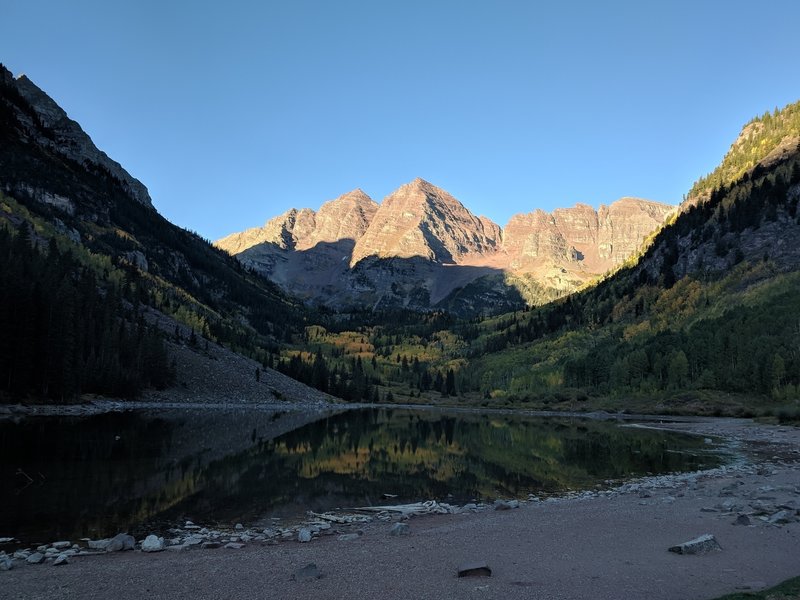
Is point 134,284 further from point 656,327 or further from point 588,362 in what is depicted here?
point 656,327

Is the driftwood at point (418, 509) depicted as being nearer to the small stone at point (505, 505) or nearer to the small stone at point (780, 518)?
the small stone at point (505, 505)

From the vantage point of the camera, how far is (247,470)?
33250mm

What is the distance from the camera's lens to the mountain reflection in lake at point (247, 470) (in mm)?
21453

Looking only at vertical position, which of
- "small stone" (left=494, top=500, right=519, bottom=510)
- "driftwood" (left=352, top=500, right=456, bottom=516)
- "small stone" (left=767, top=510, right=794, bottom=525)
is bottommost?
"driftwood" (left=352, top=500, right=456, bottom=516)

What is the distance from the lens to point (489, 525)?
62.8ft

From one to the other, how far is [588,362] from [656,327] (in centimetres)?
2456

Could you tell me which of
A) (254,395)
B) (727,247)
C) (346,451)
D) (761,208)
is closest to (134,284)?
(254,395)

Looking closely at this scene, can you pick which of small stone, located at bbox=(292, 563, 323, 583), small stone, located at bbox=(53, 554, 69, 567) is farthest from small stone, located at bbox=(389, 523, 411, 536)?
small stone, located at bbox=(53, 554, 69, 567)

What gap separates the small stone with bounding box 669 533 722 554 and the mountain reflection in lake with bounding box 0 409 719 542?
1394 cm

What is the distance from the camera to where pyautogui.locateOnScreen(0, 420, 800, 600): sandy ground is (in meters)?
11.2

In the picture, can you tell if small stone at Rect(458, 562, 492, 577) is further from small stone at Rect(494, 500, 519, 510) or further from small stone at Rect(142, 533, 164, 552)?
small stone at Rect(494, 500, 519, 510)

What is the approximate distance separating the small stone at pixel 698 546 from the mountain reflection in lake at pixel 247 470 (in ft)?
45.7

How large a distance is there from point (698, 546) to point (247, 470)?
26852mm

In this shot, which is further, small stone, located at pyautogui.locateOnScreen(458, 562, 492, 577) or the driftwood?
the driftwood
